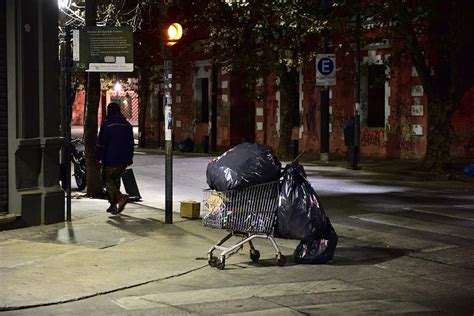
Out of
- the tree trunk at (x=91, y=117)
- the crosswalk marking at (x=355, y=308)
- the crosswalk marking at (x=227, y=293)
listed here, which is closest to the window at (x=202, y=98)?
the tree trunk at (x=91, y=117)

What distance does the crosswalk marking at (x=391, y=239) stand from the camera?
10.5m

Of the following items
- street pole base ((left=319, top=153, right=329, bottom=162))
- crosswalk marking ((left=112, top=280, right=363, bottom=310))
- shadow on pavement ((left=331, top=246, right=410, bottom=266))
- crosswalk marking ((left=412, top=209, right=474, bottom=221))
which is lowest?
crosswalk marking ((left=112, top=280, right=363, bottom=310))

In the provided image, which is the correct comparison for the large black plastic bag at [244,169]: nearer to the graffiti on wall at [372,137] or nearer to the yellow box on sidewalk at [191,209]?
the yellow box on sidewalk at [191,209]

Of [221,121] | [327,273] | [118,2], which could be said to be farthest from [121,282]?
[221,121]

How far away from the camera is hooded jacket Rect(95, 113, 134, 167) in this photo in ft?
42.8

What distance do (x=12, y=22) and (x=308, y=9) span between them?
14.2m

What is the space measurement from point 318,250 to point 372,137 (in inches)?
756

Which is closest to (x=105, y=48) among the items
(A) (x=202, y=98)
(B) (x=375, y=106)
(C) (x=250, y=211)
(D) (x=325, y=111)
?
(C) (x=250, y=211)

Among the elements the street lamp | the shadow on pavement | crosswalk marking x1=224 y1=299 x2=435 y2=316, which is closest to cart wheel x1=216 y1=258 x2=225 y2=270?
the shadow on pavement

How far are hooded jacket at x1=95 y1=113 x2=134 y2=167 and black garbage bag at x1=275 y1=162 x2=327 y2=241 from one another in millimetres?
4686

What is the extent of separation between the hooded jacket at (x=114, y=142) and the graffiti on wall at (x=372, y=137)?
52.8 ft

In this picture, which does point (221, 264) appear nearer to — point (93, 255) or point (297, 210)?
point (297, 210)

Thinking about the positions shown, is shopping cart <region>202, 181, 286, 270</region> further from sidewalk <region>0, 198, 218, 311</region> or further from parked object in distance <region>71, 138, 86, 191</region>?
parked object in distance <region>71, 138, 86, 191</region>

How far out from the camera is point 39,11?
11.8 metres
